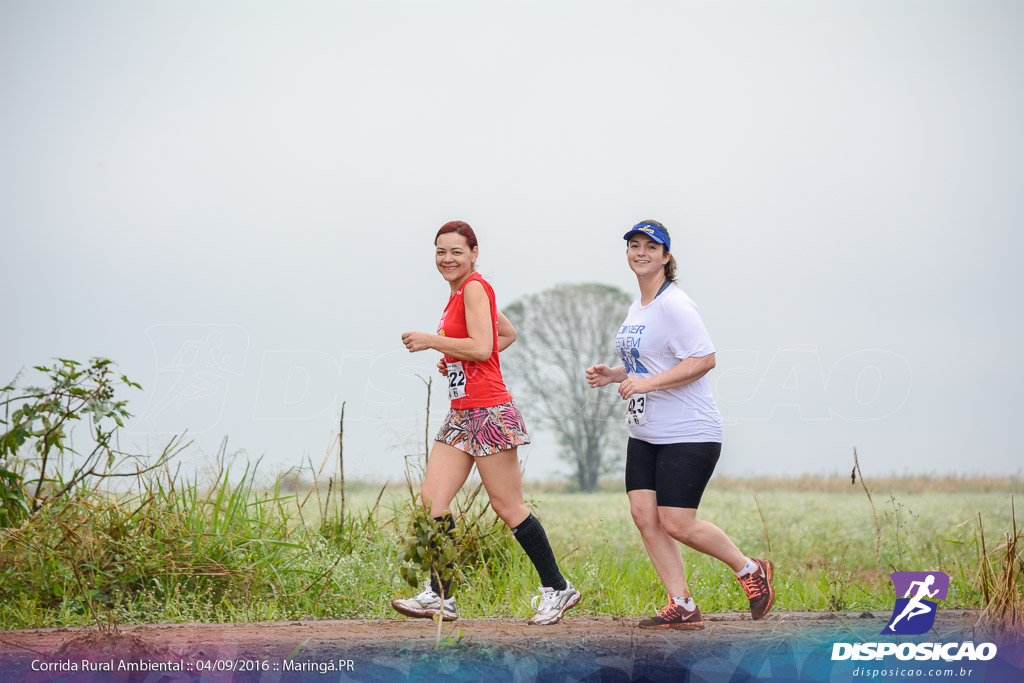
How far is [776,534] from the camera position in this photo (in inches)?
330

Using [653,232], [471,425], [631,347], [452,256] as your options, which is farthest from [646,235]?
[471,425]

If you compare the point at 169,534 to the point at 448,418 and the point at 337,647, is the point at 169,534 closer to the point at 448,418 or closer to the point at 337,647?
the point at 337,647

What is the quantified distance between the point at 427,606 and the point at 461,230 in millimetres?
2027

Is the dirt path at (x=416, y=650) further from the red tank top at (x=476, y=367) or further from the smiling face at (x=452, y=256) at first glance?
the smiling face at (x=452, y=256)

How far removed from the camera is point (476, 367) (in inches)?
190

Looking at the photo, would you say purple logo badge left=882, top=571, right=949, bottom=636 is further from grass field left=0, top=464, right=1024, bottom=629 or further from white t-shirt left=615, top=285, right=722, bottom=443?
white t-shirt left=615, top=285, right=722, bottom=443

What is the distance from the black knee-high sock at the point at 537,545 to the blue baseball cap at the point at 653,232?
1622mm

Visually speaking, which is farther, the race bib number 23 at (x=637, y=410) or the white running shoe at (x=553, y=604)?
the white running shoe at (x=553, y=604)

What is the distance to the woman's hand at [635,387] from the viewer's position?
4613 mm

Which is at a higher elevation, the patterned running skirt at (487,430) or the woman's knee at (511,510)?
the patterned running skirt at (487,430)

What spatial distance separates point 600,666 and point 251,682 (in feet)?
5.73

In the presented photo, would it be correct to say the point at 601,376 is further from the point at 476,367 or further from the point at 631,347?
the point at 476,367

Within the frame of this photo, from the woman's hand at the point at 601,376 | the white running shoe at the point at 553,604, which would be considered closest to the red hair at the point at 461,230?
the woman's hand at the point at 601,376

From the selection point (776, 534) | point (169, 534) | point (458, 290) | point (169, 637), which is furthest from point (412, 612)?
point (776, 534)
